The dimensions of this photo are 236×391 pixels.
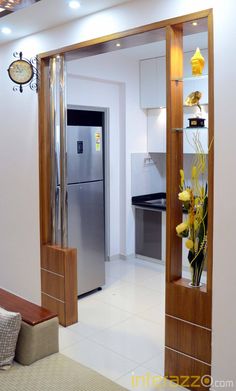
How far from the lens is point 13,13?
338 centimetres

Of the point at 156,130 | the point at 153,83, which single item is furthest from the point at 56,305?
the point at 153,83

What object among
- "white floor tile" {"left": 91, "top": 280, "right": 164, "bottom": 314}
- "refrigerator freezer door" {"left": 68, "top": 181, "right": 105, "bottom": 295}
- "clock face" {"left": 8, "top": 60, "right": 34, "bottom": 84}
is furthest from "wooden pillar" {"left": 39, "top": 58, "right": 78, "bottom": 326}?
"white floor tile" {"left": 91, "top": 280, "right": 164, "bottom": 314}

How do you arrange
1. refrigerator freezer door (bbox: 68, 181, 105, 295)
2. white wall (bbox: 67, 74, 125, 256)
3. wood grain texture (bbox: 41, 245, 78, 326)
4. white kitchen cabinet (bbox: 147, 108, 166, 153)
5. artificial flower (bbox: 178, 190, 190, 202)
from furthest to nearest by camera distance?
white kitchen cabinet (bbox: 147, 108, 166, 153)
white wall (bbox: 67, 74, 125, 256)
refrigerator freezer door (bbox: 68, 181, 105, 295)
wood grain texture (bbox: 41, 245, 78, 326)
artificial flower (bbox: 178, 190, 190, 202)

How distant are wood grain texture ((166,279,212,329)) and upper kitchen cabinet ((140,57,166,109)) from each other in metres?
3.25

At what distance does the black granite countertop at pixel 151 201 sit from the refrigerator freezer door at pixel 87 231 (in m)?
1.14

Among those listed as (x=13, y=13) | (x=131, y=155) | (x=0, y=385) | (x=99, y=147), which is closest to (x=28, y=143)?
(x=99, y=147)

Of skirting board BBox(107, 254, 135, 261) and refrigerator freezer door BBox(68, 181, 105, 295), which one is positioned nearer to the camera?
refrigerator freezer door BBox(68, 181, 105, 295)

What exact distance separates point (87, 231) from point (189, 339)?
195cm

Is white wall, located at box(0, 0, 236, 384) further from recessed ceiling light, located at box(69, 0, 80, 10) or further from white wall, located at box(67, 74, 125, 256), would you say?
white wall, located at box(67, 74, 125, 256)

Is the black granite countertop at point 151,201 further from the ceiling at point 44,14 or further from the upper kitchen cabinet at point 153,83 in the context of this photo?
the ceiling at point 44,14

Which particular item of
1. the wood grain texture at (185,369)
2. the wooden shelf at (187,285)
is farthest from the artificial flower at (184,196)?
the wood grain texture at (185,369)

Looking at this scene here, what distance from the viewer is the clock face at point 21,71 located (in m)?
3.82

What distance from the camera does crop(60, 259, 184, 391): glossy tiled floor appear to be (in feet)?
10.1

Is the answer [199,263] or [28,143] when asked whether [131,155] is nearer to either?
[28,143]
